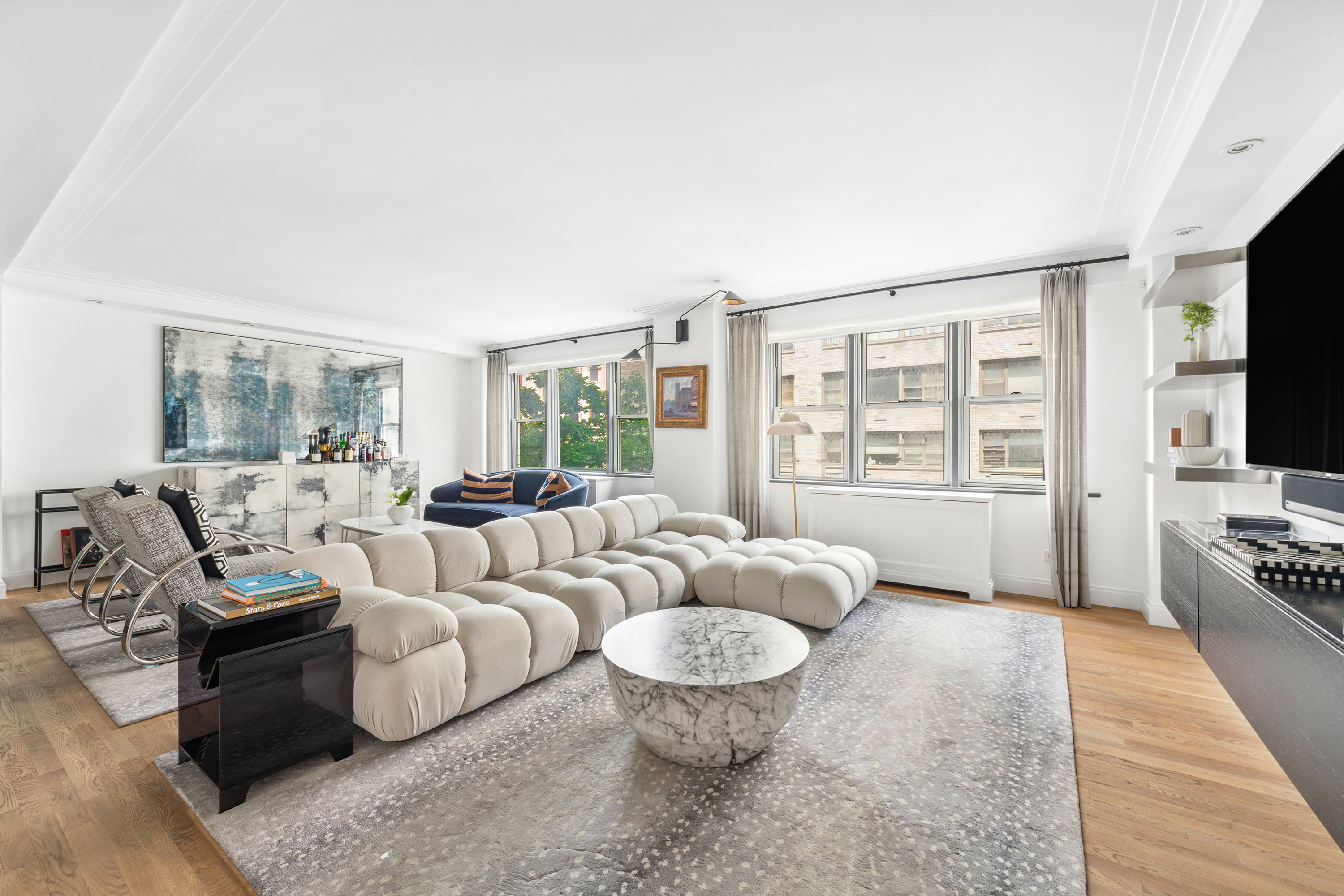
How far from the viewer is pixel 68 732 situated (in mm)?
2389

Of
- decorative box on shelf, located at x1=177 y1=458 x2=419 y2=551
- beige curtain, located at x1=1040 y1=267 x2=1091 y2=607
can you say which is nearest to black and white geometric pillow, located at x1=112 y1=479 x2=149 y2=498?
decorative box on shelf, located at x1=177 y1=458 x2=419 y2=551

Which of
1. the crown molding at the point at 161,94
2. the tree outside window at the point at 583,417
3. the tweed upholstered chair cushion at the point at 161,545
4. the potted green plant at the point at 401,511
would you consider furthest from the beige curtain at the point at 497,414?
the tweed upholstered chair cushion at the point at 161,545

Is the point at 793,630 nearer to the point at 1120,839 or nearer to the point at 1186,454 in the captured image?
the point at 1120,839

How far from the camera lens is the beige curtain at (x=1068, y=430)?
4.01m

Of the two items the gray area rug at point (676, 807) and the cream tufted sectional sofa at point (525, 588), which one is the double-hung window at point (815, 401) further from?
the gray area rug at point (676, 807)

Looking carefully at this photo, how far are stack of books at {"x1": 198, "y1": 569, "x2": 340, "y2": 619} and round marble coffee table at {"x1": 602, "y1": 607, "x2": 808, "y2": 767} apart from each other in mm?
1069

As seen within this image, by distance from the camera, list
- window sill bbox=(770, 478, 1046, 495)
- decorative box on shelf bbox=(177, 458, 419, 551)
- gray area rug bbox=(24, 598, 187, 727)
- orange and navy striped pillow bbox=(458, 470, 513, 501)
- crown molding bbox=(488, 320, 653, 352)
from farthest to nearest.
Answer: crown molding bbox=(488, 320, 653, 352) → orange and navy striped pillow bbox=(458, 470, 513, 501) → decorative box on shelf bbox=(177, 458, 419, 551) → window sill bbox=(770, 478, 1046, 495) → gray area rug bbox=(24, 598, 187, 727)

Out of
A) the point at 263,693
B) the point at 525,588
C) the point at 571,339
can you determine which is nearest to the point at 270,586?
the point at 263,693

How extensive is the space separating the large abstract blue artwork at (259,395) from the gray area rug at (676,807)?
4368mm

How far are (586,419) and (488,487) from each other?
4.88 feet

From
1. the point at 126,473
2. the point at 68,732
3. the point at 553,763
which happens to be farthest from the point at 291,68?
the point at 126,473

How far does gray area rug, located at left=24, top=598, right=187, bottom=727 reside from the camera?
103 inches

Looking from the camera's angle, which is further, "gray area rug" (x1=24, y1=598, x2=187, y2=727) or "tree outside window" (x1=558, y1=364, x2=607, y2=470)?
"tree outside window" (x1=558, y1=364, x2=607, y2=470)

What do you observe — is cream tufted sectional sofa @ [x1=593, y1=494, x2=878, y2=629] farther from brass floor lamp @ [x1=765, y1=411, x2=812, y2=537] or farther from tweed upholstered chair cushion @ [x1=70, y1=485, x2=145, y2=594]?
tweed upholstered chair cushion @ [x1=70, y1=485, x2=145, y2=594]
